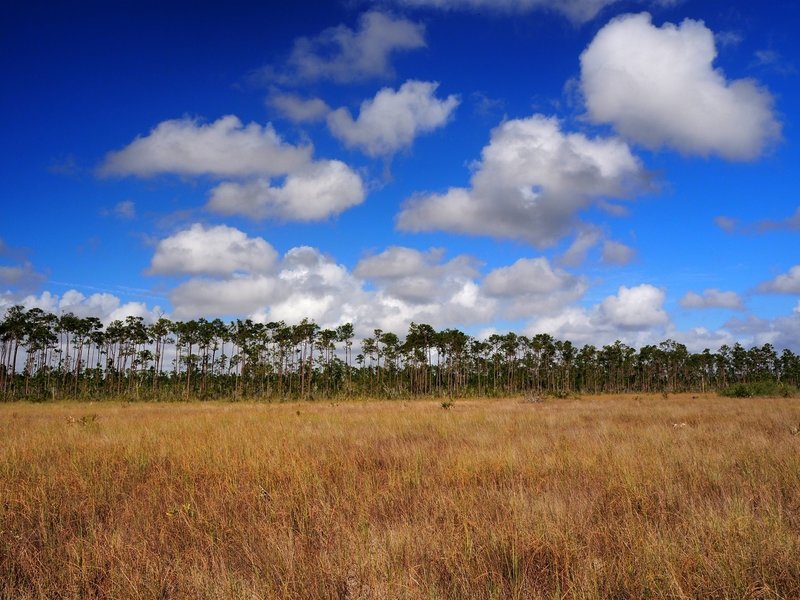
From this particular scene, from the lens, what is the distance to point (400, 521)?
4.64 meters

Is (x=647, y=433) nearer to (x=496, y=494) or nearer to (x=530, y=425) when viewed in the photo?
(x=530, y=425)

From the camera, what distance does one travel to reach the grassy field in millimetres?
3229

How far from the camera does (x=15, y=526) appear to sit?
4.54m

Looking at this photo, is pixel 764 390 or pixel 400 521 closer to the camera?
pixel 400 521

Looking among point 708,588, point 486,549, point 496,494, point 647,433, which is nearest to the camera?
point 708,588

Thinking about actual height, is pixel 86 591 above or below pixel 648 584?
below

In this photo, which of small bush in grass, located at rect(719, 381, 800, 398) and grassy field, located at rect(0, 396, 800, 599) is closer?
grassy field, located at rect(0, 396, 800, 599)

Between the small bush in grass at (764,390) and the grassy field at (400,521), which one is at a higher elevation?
the grassy field at (400,521)

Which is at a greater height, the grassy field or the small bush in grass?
the grassy field

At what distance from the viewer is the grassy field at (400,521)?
3.23 meters

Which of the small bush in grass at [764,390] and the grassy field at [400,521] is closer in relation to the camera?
the grassy field at [400,521]

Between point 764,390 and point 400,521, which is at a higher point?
point 400,521

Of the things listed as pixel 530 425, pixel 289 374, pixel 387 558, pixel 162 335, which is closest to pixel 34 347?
pixel 162 335

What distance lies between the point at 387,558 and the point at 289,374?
72.3 metres
